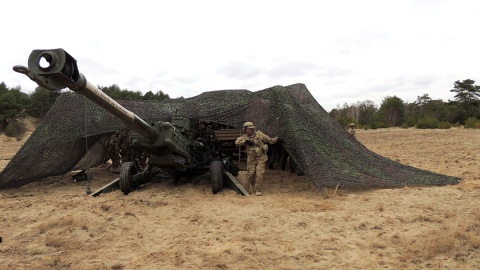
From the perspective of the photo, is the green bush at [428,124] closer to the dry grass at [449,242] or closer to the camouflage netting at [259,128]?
the camouflage netting at [259,128]

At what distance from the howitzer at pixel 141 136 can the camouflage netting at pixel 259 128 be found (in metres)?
1.15

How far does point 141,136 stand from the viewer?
277 inches

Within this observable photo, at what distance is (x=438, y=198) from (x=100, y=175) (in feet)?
29.0

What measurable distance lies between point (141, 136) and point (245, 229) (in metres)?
3.10

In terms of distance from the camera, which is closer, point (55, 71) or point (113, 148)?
point (55, 71)

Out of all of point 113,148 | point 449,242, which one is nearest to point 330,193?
point 449,242

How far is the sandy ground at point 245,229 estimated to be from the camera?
396 cm

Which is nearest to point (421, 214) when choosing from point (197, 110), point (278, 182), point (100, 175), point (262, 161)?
point (262, 161)

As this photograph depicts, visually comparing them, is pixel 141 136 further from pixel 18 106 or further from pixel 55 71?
pixel 18 106

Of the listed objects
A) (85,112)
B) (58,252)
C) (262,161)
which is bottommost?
(58,252)

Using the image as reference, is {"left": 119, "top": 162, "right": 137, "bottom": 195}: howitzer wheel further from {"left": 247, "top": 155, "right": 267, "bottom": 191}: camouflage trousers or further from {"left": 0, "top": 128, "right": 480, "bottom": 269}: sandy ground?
{"left": 247, "top": 155, "right": 267, "bottom": 191}: camouflage trousers

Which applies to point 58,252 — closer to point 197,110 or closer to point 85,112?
point 85,112

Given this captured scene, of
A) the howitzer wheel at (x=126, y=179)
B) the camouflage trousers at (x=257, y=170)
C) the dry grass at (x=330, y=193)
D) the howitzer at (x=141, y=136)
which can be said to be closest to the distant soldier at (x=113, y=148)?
the howitzer at (x=141, y=136)

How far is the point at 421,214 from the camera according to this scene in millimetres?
5266
